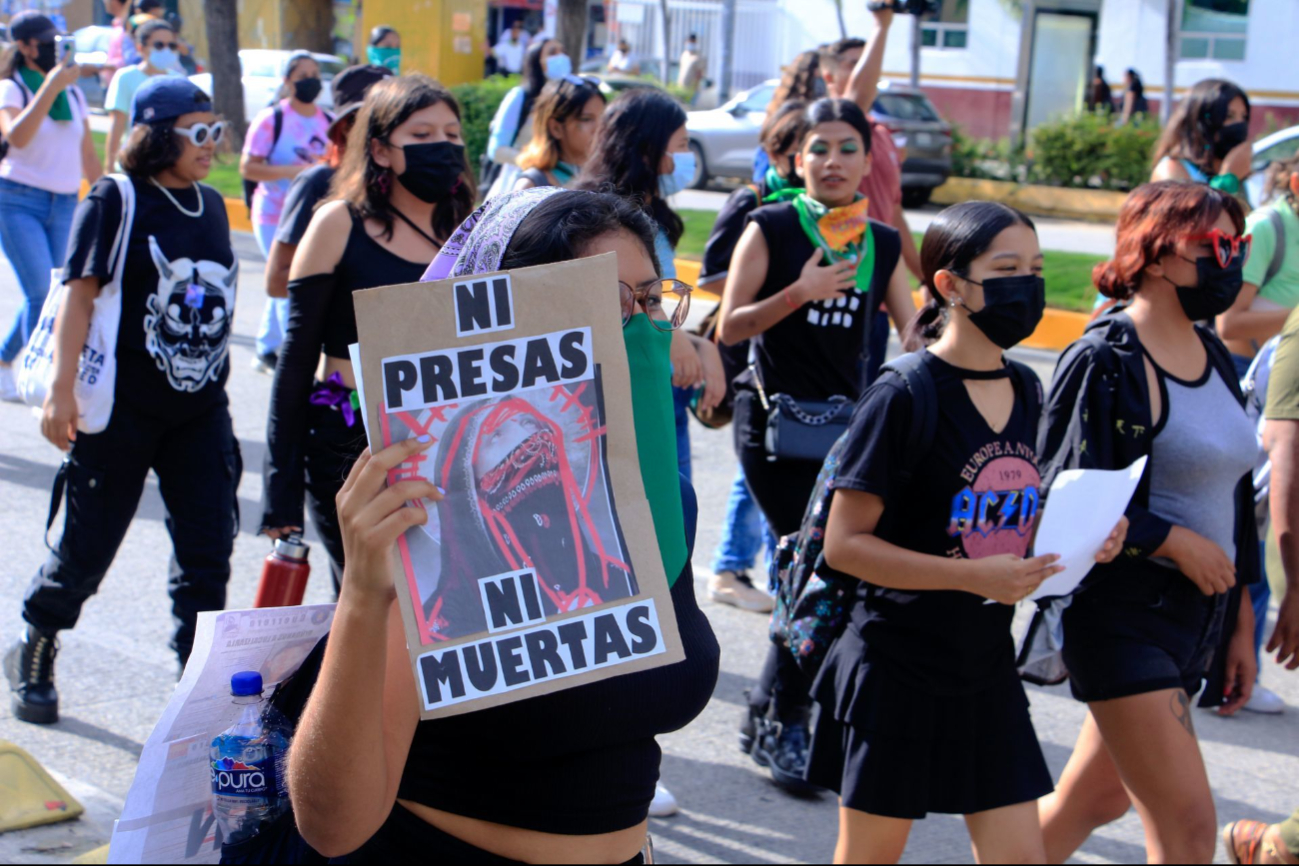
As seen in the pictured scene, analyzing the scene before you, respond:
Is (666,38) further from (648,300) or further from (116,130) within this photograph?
(648,300)

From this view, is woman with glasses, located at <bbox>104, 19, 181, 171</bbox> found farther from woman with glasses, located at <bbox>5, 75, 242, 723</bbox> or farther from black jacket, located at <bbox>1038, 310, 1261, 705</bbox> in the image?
black jacket, located at <bbox>1038, 310, 1261, 705</bbox>

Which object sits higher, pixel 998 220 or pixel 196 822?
pixel 998 220

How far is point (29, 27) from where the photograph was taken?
7.80 metres

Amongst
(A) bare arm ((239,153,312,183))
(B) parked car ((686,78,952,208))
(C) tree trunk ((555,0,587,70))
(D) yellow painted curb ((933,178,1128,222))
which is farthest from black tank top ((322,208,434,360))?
(C) tree trunk ((555,0,587,70))

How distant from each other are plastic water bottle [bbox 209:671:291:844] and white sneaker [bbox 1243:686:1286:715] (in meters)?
4.16

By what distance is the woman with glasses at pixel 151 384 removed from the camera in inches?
164

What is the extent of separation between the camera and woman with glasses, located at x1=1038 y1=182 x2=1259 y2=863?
316cm

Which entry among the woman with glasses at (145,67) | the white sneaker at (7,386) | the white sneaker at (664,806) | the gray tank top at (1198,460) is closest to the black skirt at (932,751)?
the gray tank top at (1198,460)

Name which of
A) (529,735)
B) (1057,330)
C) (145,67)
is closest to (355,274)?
(529,735)

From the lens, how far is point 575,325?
1.65 m

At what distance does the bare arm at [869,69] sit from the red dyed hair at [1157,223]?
3031 mm

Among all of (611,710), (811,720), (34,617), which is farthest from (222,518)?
(611,710)

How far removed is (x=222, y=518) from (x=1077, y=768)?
2.67 meters

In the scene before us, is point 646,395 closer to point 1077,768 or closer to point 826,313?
point 1077,768
